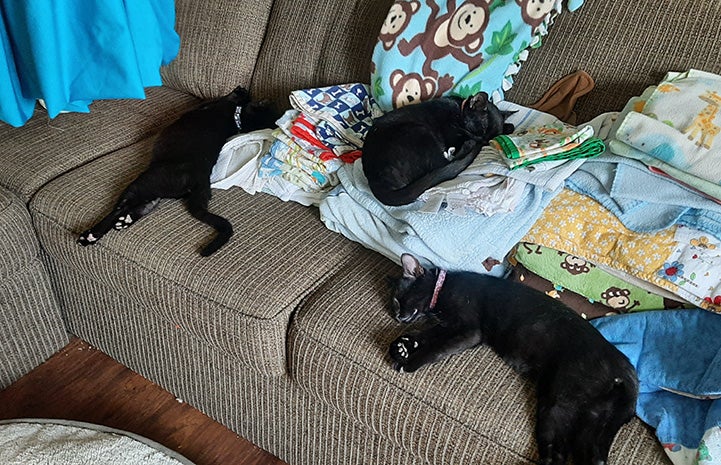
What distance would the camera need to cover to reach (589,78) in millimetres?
1312

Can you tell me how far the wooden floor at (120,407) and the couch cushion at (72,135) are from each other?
0.48 metres

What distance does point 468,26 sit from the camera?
4.39 ft

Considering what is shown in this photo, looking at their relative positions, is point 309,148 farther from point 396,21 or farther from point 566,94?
point 566,94

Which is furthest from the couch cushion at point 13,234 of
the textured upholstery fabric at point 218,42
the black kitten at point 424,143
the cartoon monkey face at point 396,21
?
the cartoon monkey face at point 396,21

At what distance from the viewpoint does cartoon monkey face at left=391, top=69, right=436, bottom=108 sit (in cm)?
138

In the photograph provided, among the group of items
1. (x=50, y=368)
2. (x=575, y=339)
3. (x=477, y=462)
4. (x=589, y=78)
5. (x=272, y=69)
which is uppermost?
(x=589, y=78)

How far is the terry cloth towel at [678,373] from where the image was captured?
91cm

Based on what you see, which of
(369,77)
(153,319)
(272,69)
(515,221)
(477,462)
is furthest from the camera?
(272,69)

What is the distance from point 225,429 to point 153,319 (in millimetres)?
319

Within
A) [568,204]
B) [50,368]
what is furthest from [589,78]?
[50,368]

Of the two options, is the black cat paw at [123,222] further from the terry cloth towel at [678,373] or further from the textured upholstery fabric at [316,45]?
the terry cloth towel at [678,373]

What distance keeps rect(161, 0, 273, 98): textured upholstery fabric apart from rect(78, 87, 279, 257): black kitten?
133 millimetres

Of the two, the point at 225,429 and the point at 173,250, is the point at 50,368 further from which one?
the point at 173,250

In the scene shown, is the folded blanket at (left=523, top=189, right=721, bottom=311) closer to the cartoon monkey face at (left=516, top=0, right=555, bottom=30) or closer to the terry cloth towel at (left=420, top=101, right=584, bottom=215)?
the terry cloth towel at (left=420, top=101, right=584, bottom=215)
